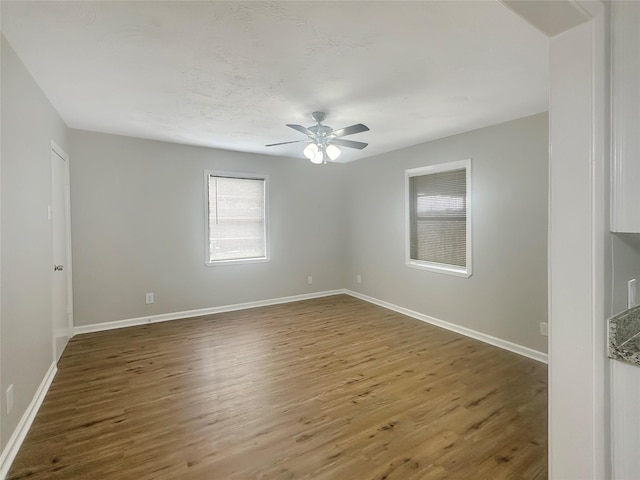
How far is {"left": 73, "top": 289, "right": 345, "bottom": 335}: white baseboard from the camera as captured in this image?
399cm

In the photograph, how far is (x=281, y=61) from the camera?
7.06 feet

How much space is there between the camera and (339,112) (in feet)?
10.2

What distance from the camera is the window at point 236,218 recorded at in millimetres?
4781

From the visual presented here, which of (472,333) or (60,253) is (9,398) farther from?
(472,333)

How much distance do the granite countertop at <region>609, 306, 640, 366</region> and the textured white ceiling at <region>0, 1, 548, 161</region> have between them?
1577 millimetres

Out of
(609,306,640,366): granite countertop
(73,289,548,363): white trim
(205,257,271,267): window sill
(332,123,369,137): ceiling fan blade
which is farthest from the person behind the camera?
(205,257,271,267): window sill

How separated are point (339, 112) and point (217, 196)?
254 cm

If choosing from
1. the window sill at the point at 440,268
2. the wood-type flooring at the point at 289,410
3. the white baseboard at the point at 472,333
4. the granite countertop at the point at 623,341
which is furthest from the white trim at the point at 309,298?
the granite countertop at the point at 623,341

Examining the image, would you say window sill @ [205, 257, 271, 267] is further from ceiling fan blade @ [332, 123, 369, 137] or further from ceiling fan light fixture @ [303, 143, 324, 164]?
ceiling fan blade @ [332, 123, 369, 137]

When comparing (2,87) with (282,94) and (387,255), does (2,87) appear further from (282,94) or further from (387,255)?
(387,255)

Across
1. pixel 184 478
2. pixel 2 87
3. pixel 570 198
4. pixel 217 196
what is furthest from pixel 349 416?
pixel 217 196

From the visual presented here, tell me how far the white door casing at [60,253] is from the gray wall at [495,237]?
4178 millimetres

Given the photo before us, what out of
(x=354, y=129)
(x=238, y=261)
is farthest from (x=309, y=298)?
(x=354, y=129)

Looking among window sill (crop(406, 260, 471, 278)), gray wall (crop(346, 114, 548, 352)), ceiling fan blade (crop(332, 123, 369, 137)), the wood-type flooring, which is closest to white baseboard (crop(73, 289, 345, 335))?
the wood-type flooring
